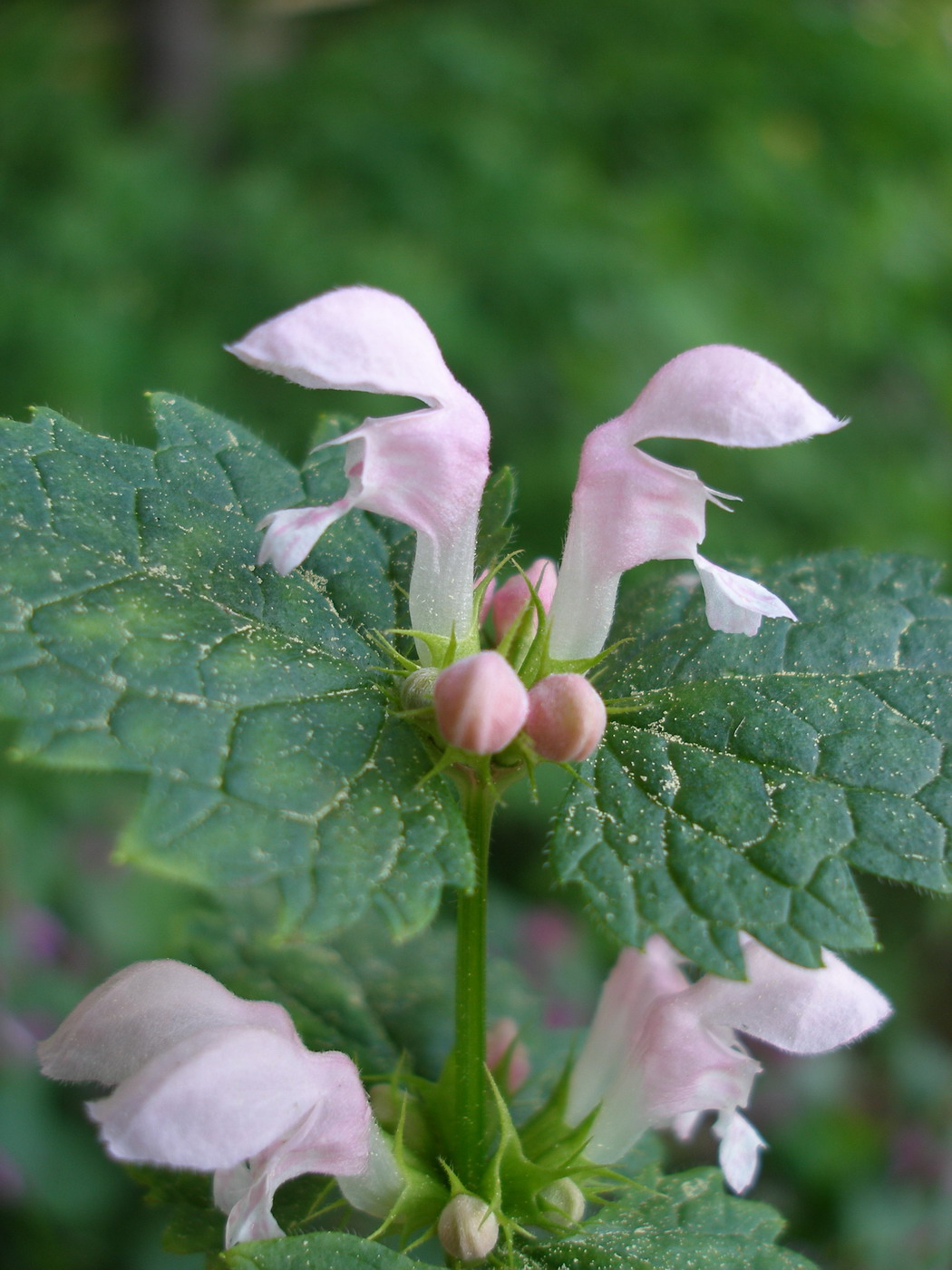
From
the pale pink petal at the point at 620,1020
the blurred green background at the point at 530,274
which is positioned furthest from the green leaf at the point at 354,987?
the blurred green background at the point at 530,274

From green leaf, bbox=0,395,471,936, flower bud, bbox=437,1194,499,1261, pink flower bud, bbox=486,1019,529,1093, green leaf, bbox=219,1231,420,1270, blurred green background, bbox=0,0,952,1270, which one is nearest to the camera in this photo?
green leaf, bbox=0,395,471,936

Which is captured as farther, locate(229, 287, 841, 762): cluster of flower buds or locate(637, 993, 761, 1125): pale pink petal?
locate(637, 993, 761, 1125): pale pink petal

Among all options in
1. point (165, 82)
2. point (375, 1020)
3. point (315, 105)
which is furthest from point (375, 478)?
point (165, 82)

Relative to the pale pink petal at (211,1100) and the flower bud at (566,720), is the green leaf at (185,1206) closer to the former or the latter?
the pale pink petal at (211,1100)

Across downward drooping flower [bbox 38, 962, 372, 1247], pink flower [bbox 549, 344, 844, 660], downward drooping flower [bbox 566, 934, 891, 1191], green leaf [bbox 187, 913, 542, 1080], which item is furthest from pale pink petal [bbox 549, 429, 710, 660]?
green leaf [bbox 187, 913, 542, 1080]

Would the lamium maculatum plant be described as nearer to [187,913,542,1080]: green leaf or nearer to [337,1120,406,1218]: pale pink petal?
[337,1120,406,1218]: pale pink petal

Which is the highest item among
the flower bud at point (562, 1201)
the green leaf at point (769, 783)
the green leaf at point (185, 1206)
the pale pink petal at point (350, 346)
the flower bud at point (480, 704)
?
the pale pink petal at point (350, 346)

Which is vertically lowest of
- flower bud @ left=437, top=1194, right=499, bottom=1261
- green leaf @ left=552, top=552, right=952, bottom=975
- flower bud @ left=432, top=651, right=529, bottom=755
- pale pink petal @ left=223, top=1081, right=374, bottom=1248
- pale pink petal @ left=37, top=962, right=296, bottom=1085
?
flower bud @ left=437, top=1194, right=499, bottom=1261
